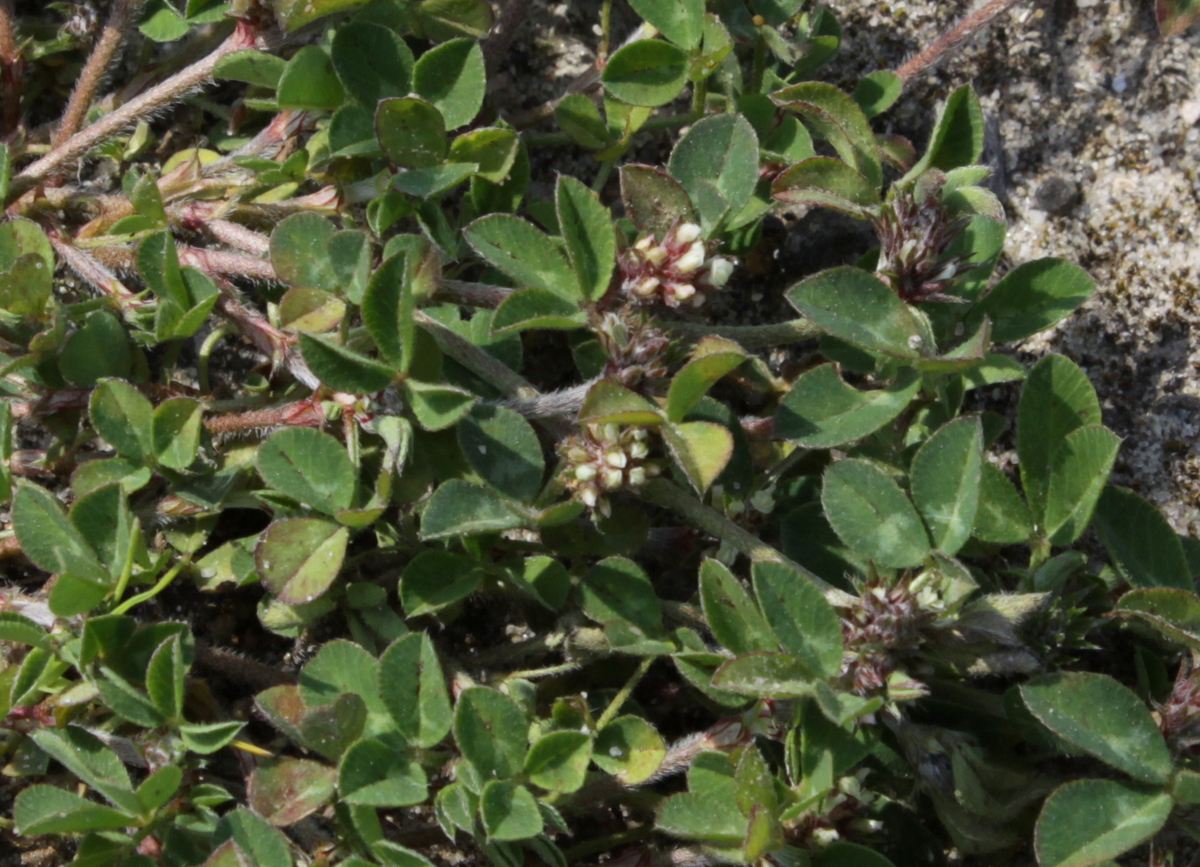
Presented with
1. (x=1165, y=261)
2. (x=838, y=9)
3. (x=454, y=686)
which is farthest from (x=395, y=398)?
(x=1165, y=261)

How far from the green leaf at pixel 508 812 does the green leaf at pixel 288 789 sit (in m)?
0.35

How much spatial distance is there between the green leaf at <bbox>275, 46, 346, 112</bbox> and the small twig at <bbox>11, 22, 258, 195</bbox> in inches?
12.2

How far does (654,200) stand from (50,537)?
1.33 metres

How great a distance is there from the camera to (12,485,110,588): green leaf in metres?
2.05

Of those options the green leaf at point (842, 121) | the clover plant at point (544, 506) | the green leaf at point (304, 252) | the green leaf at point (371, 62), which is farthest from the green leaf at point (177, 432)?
the green leaf at point (842, 121)

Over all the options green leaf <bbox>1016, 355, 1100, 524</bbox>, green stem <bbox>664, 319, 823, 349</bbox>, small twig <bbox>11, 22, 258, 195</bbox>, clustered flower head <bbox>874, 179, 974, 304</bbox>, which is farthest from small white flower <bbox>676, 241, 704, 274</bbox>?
small twig <bbox>11, 22, 258, 195</bbox>

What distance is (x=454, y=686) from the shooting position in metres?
2.22

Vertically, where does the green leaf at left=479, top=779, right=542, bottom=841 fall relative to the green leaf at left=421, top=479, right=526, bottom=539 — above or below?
below

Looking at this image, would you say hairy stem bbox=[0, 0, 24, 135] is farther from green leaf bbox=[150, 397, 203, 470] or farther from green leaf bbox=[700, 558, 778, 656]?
green leaf bbox=[700, 558, 778, 656]

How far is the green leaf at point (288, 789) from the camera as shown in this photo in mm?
2016

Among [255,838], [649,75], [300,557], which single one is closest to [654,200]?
[649,75]

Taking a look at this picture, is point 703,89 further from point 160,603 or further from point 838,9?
point 160,603

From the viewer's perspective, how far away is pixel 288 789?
2.07 m

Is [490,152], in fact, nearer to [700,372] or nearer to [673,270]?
[673,270]
